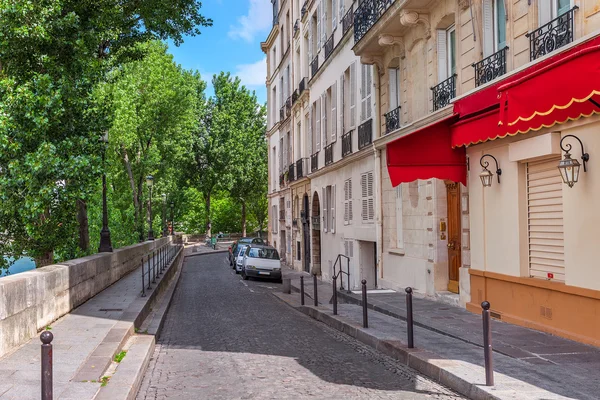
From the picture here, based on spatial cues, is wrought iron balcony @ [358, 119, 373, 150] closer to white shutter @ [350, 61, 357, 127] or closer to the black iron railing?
white shutter @ [350, 61, 357, 127]

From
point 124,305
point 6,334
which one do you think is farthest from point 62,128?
point 6,334

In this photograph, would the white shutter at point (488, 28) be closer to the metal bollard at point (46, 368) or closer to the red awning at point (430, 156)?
the red awning at point (430, 156)

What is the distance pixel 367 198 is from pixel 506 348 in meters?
11.0

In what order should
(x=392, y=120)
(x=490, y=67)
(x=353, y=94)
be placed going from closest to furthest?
(x=490, y=67), (x=392, y=120), (x=353, y=94)

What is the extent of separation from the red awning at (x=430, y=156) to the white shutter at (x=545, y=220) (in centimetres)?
206

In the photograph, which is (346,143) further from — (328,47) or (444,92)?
(444,92)

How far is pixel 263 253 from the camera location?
91.4 ft

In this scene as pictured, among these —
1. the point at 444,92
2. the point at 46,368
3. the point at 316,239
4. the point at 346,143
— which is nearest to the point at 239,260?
the point at 316,239

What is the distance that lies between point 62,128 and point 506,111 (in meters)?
10.4

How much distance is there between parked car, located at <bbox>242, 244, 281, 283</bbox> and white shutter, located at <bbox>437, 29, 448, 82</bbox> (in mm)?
15055

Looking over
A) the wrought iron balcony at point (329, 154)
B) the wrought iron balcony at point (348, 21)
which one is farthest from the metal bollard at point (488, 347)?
the wrought iron balcony at point (329, 154)

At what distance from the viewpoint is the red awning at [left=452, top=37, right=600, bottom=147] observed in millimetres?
7016

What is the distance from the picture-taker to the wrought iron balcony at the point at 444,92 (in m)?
12.9

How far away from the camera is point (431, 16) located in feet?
46.0
